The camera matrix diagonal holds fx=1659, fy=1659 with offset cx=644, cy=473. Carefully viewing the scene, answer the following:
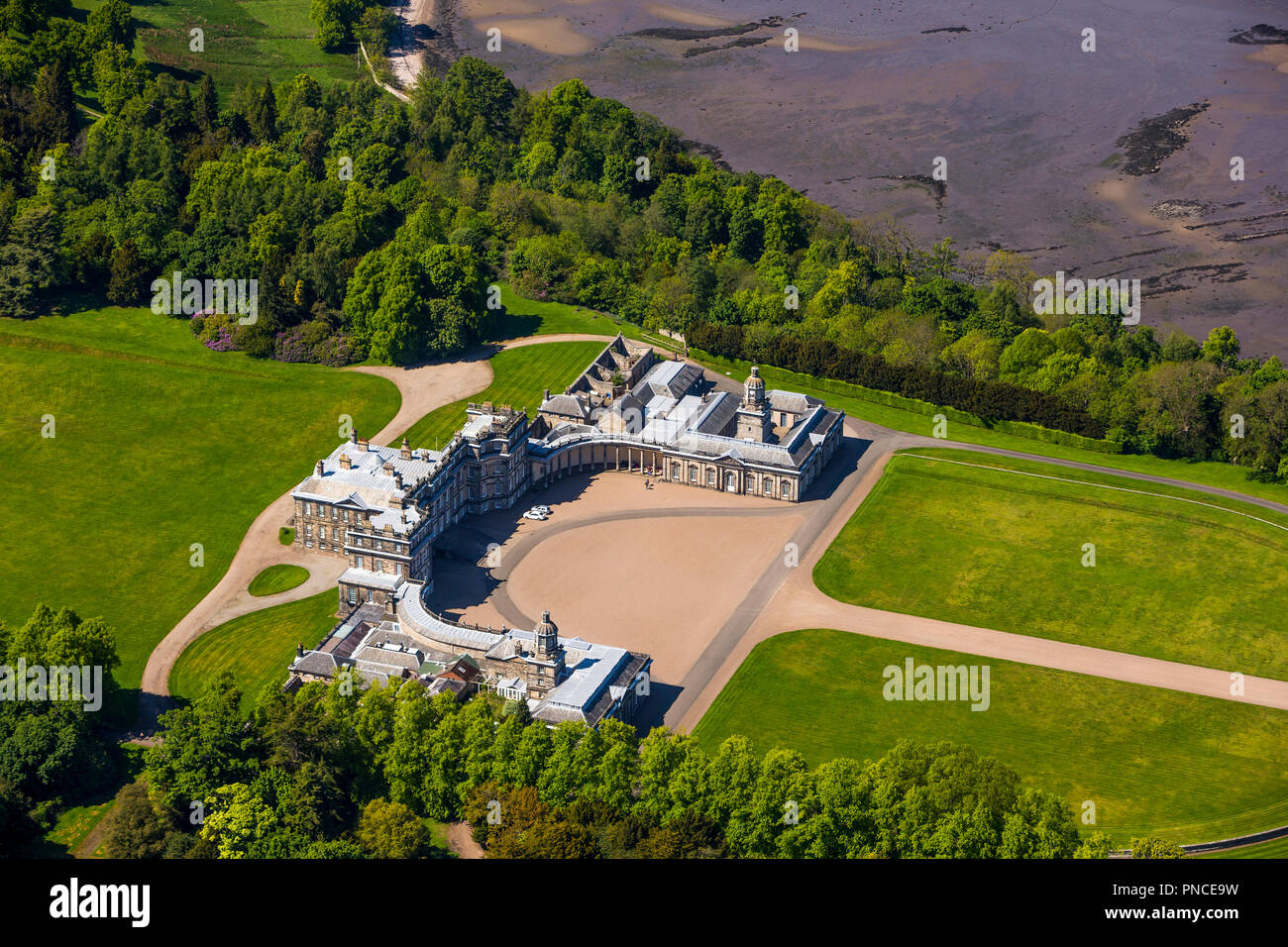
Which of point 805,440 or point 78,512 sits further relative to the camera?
point 805,440

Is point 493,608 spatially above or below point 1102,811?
above

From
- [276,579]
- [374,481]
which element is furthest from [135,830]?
[374,481]

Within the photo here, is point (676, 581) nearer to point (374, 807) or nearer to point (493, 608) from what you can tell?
point (493, 608)

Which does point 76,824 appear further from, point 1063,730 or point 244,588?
point 1063,730

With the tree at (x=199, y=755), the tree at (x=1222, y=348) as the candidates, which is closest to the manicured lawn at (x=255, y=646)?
the tree at (x=199, y=755)
